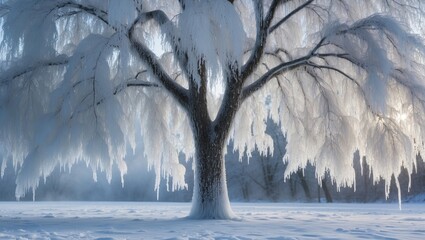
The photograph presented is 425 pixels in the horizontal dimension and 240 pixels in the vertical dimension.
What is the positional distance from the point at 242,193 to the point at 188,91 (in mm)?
25333

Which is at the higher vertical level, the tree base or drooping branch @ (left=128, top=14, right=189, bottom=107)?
drooping branch @ (left=128, top=14, right=189, bottom=107)

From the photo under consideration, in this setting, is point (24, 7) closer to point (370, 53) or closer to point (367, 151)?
point (370, 53)

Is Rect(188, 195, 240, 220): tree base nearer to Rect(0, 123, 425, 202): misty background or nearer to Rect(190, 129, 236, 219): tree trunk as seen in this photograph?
Rect(190, 129, 236, 219): tree trunk

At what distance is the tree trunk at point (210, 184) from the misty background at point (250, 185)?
18.0m

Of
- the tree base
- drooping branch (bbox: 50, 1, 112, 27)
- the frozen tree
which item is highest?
drooping branch (bbox: 50, 1, 112, 27)

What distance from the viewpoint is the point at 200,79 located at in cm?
938

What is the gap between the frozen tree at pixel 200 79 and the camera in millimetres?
8375

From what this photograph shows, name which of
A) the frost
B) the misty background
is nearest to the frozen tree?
the frost

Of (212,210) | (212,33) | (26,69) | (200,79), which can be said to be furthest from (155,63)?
(212,210)

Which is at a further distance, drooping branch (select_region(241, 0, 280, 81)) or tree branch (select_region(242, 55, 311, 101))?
tree branch (select_region(242, 55, 311, 101))

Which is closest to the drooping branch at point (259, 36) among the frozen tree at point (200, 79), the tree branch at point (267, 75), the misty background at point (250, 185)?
the frozen tree at point (200, 79)

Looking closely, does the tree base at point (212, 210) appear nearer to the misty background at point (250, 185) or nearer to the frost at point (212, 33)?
the frost at point (212, 33)

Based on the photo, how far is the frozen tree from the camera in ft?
27.5

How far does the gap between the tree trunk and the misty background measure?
59.1 ft
